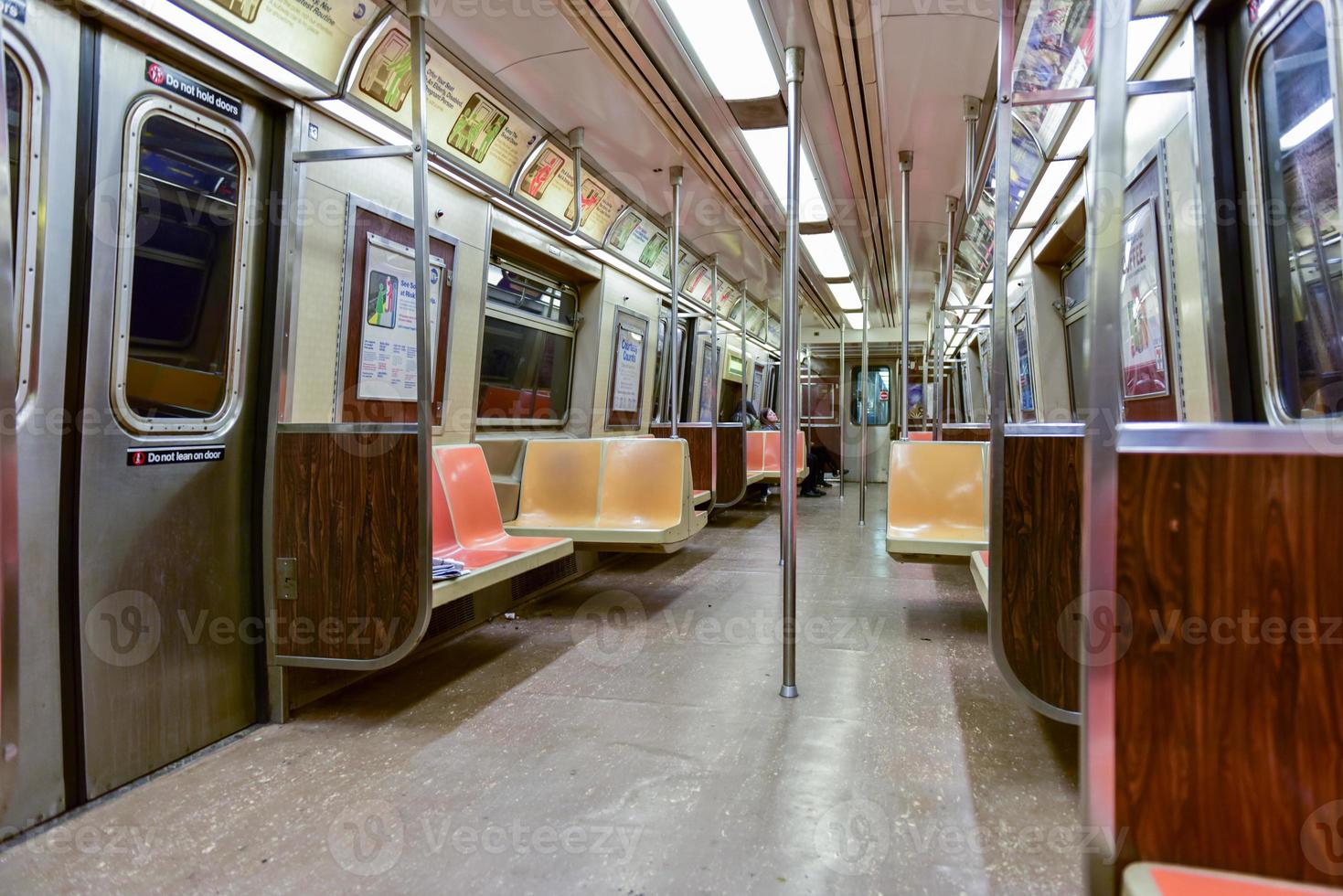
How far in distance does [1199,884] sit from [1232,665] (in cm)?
28

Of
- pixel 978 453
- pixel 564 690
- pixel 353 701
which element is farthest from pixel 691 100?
pixel 353 701

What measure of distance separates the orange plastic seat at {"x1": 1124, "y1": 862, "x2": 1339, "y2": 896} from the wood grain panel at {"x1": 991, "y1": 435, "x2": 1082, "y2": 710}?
121cm

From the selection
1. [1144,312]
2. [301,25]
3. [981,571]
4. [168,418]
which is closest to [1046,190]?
[1144,312]

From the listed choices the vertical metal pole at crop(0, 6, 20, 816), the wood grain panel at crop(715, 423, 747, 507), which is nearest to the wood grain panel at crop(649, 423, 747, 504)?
the wood grain panel at crop(715, 423, 747, 507)

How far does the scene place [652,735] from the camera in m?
2.31

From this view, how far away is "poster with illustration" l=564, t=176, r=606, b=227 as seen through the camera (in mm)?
4750

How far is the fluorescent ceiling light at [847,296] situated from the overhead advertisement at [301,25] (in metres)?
7.03

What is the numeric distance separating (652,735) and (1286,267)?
2433 mm

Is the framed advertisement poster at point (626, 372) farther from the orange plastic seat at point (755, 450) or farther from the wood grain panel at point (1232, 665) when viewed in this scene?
the wood grain panel at point (1232, 665)

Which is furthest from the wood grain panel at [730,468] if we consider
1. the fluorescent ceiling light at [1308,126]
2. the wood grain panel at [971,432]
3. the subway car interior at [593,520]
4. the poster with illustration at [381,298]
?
the fluorescent ceiling light at [1308,126]

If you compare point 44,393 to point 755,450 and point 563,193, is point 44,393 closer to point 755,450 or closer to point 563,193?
point 563,193

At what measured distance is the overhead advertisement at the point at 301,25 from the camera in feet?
7.36

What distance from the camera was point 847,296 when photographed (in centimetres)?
978

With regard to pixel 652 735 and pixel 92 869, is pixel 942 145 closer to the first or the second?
pixel 652 735
